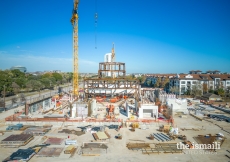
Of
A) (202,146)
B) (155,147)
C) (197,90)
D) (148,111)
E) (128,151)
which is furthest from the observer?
(197,90)

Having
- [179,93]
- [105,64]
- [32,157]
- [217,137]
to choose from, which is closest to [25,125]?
[32,157]

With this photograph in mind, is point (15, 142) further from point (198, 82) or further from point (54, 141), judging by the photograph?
point (198, 82)

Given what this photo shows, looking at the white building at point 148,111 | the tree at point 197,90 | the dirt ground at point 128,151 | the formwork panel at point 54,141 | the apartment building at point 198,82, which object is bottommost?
the dirt ground at point 128,151

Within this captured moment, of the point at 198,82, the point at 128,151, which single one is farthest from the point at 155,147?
the point at 198,82

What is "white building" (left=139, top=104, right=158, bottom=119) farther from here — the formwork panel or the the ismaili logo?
the formwork panel

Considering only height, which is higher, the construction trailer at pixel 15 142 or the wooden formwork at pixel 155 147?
the construction trailer at pixel 15 142

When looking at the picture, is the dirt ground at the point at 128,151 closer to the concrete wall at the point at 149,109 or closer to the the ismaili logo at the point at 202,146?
the the ismaili logo at the point at 202,146

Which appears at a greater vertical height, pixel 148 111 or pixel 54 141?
pixel 148 111

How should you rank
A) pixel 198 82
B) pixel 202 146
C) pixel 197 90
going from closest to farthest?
pixel 202 146
pixel 197 90
pixel 198 82

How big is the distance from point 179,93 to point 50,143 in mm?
36098

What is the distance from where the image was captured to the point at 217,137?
14.7 metres

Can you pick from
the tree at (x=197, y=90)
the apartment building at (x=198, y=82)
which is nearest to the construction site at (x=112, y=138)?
the tree at (x=197, y=90)

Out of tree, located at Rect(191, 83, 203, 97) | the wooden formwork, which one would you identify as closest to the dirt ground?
the wooden formwork

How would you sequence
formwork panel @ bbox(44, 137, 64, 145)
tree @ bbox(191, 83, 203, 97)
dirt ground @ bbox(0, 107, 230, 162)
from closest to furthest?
dirt ground @ bbox(0, 107, 230, 162)
formwork panel @ bbox(44, 137, 64, 145)
tree @ bbox(191, 83, 203, 97)
